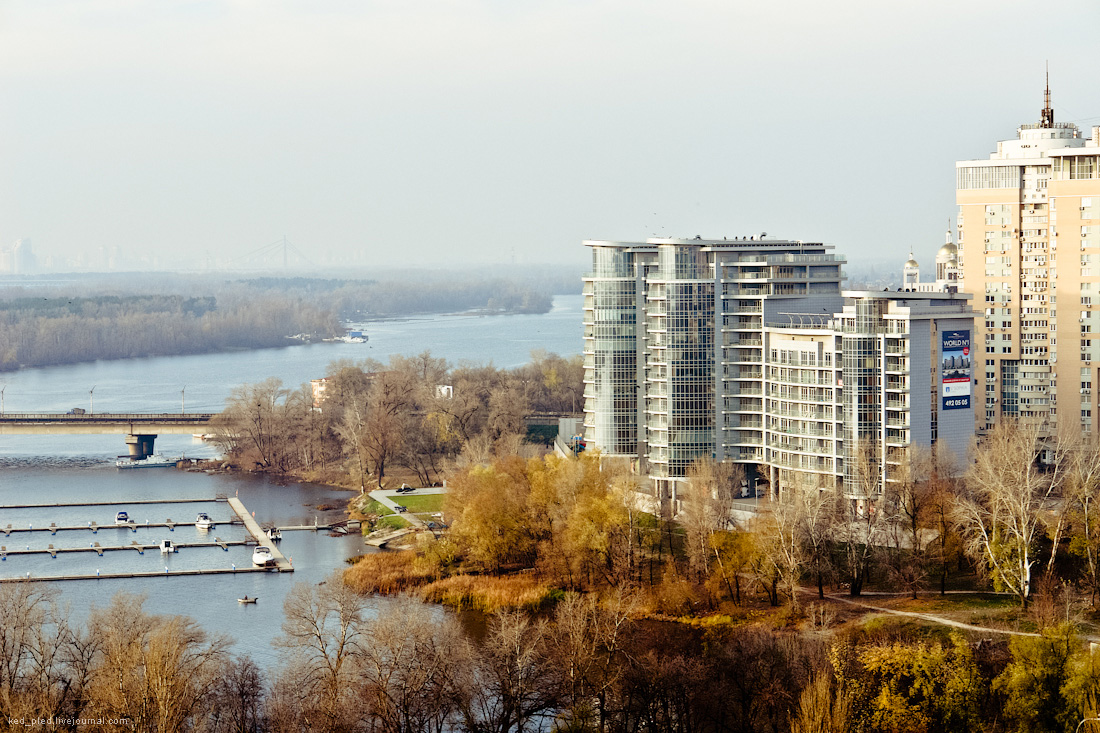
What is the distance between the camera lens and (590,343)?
175ft

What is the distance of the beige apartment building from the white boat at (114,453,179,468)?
38776 millimetres

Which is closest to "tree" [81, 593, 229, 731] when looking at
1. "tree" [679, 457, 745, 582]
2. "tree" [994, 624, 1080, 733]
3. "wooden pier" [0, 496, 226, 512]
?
"tree" [679, 457, 745, 582]

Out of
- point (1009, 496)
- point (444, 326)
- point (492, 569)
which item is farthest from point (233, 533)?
point (444, 326)

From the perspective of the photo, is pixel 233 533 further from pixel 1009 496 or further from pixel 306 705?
pixel 1009 496

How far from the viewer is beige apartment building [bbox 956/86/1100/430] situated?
50.1m

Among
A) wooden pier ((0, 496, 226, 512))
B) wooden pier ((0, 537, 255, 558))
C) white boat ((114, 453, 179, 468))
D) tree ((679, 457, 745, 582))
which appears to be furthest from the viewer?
white boat ((114, 453, 179, 468))

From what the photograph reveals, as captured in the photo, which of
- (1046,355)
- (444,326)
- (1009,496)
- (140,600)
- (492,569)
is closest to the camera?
(140,600)

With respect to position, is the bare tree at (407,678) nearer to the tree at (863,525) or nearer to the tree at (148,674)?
the tree at (148,674)

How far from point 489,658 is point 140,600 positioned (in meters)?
8.43

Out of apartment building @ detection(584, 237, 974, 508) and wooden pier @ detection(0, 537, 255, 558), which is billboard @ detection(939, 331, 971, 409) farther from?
wooden pier @ detection(0, 537, 255, 558)

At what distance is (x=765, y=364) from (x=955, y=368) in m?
6.40

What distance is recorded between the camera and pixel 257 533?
54156 millimetres

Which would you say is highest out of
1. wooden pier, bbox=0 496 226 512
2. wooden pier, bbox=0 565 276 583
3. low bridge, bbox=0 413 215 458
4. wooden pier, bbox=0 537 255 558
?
low bridge, bbox=0 413 215 458

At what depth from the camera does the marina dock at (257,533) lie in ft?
161
